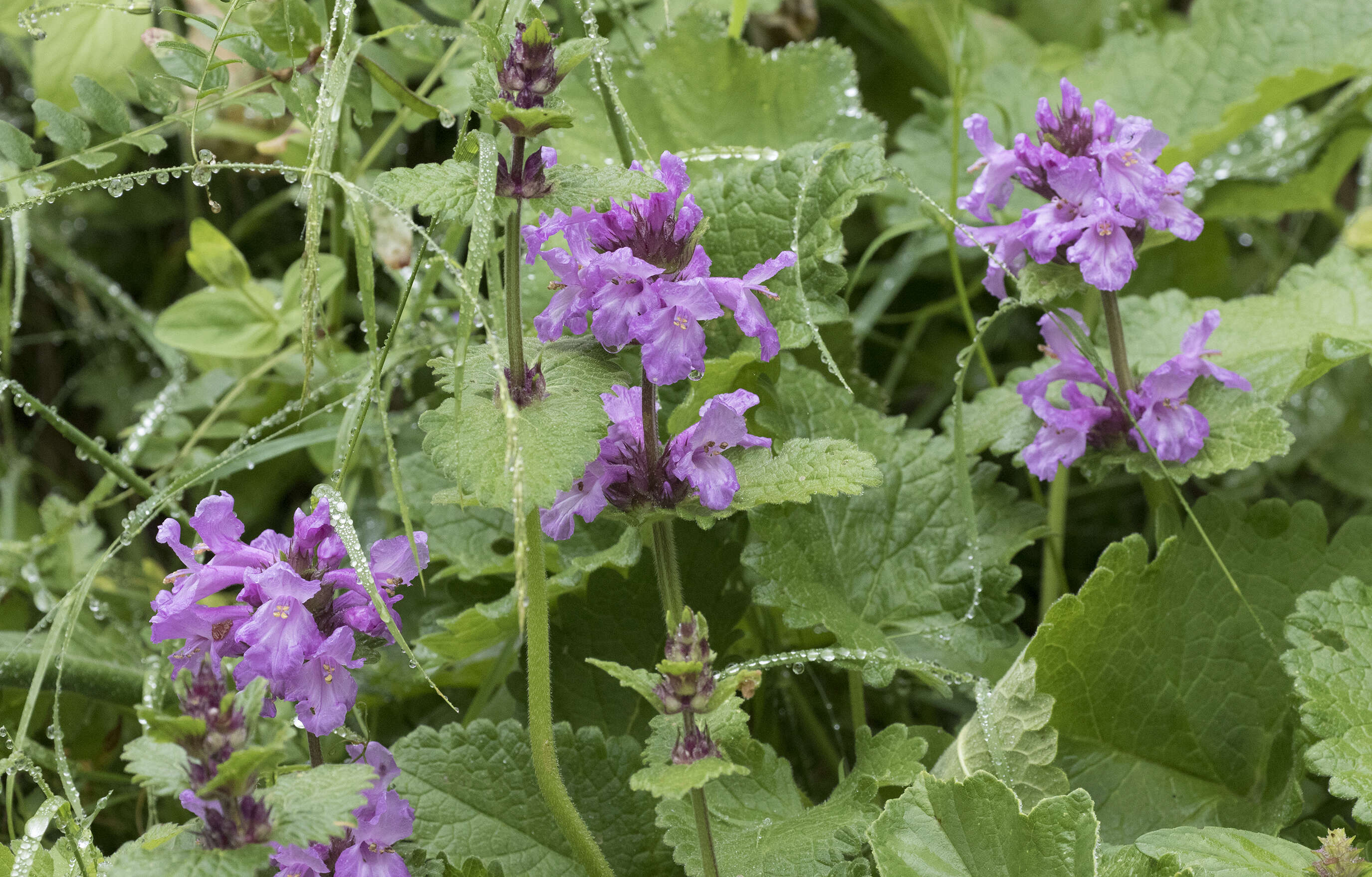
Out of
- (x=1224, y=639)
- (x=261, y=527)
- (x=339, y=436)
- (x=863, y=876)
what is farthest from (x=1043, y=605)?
(x=261, y=527)

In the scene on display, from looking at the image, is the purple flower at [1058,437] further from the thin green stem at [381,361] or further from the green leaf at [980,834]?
the thin green stem at [381,361]

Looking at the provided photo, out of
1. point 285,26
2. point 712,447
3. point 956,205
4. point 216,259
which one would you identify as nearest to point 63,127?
point 285,26

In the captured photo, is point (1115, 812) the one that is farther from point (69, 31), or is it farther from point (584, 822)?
point (69, 31)

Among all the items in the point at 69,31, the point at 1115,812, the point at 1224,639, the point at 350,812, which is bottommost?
the point at 1115,812

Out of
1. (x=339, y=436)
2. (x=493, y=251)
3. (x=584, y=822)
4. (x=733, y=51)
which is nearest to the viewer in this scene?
(x=493, y=251)

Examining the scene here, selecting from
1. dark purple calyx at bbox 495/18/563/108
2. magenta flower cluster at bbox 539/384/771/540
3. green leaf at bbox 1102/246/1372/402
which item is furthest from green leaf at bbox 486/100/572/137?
green leaf at bbox 1102/246/1372/402

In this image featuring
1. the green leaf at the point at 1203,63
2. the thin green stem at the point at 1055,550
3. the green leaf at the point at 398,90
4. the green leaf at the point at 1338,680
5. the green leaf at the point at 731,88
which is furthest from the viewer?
the green leaf at the point at 1203,63

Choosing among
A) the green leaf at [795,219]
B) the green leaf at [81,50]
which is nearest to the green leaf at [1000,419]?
the green leaf at [795,219]
